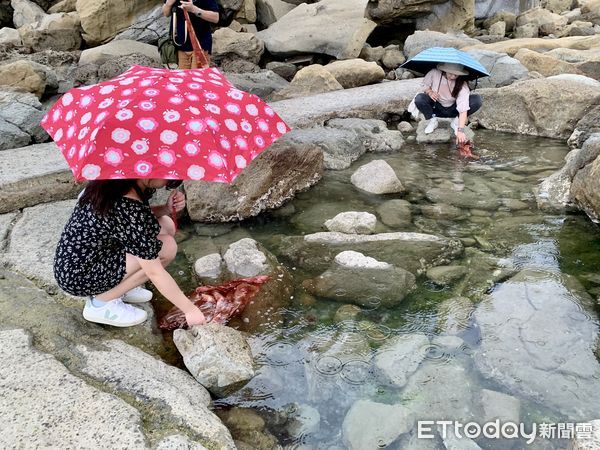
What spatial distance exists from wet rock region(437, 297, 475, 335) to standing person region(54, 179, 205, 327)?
4.54 feet

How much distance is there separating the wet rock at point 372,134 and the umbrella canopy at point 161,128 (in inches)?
147

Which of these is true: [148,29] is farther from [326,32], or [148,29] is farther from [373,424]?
[373,424]

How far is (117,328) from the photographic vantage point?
2.64 m

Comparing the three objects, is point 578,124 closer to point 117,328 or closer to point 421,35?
point 117,328

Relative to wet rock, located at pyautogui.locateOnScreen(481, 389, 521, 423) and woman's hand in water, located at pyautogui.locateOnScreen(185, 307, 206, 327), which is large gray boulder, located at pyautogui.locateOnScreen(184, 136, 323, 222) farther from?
wet rock, located at pyautogui.locateOnScreen(481, 389, 521, 423)

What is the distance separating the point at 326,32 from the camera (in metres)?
11.3

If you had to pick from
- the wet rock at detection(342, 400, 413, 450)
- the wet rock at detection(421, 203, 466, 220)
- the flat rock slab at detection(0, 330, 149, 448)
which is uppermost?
the flat rock slab at detection(0, 330, 149, 448)

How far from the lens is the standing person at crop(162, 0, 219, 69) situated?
17.5 ft

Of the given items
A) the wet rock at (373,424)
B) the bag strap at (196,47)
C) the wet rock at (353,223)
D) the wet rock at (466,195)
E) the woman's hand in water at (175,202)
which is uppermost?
the bag strap at (196,47)

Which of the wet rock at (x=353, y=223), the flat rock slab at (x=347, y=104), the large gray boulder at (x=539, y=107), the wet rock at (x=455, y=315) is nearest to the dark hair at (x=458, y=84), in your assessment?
the large gray boulder at (x=539, y=107)

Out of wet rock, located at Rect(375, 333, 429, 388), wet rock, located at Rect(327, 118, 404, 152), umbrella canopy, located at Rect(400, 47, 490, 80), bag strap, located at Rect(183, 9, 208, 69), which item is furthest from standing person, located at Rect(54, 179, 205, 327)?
umbrella canopy, located at Rect(400, 47, 490, 80)

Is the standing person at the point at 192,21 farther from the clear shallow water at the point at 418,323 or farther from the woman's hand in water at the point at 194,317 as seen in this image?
the woman's hand in water at the point at 194,317

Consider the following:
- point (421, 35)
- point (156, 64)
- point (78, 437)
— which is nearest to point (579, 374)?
point (78, 437)

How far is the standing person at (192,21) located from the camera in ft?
17.5
